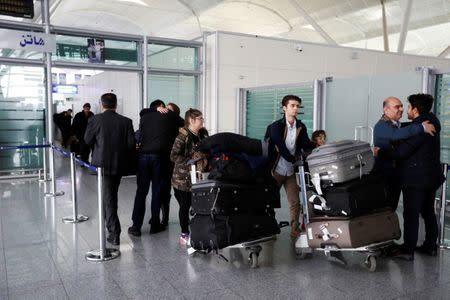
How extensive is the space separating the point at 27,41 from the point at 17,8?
0.65 m

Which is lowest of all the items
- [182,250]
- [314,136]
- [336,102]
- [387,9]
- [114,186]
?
[182,250]

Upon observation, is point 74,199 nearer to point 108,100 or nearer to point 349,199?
point 108,100

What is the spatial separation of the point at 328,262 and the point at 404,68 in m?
9.37

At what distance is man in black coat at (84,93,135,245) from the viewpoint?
4004 millimetres

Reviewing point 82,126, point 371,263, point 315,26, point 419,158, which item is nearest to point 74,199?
point 371,263

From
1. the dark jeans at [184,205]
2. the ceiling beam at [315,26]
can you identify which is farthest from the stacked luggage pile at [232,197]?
the ceiling beam at [315,26]

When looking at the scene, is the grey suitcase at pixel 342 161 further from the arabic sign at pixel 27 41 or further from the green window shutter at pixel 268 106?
the arabic sign at pixel 27 41

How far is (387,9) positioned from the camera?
61.9 ft

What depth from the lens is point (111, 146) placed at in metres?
4.02

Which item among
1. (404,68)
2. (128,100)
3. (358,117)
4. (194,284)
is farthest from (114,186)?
(404,68)

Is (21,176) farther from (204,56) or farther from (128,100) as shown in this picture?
(204,56)

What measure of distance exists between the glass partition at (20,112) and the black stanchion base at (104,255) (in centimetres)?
528

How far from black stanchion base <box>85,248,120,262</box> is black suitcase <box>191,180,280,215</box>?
0.88 metres

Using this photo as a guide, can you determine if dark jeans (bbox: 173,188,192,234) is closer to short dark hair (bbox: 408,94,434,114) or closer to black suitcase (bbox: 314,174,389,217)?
black suitcase (bbox: 314,174,389,217)
